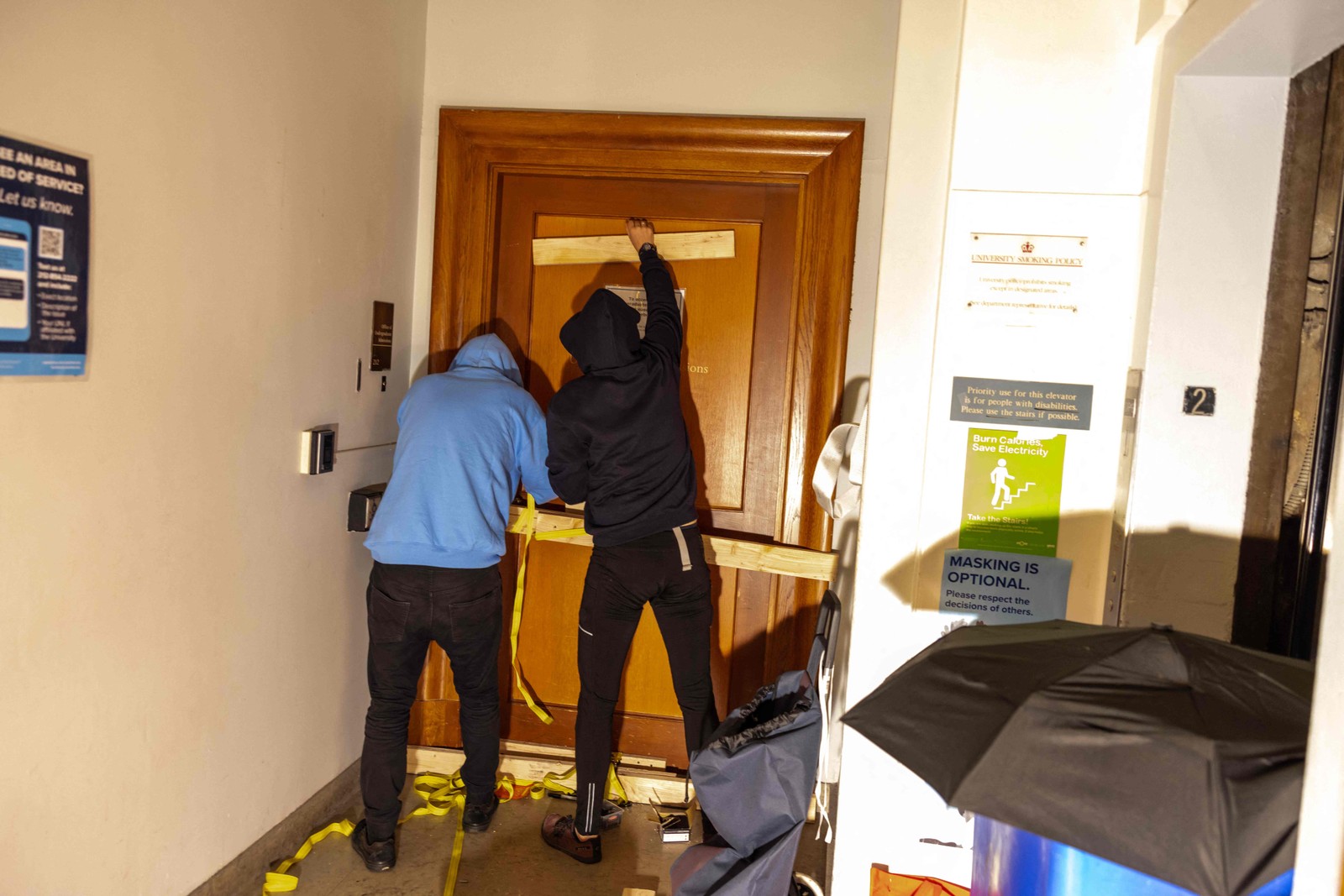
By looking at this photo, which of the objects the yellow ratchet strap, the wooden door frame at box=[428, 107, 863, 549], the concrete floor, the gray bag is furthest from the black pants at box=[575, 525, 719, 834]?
the gray bag

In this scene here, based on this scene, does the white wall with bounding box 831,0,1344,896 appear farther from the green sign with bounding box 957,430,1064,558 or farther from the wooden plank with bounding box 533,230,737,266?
the wooden plank with bounding box 533,230,737,266

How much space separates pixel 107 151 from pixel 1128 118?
2217 mm

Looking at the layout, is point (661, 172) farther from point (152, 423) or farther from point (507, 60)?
point (152, 423)

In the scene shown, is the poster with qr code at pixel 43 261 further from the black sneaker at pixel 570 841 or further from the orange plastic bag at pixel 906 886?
the orange plastic bag at pixel 906 886

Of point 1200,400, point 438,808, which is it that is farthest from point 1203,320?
point 438,808

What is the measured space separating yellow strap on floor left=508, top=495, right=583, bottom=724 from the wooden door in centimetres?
15

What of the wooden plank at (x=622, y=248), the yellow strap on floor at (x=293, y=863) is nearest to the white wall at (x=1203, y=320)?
the wooden plank at (x=622, y=248)

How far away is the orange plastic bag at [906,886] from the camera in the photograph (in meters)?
2.26

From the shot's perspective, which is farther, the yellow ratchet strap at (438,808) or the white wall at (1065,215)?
the yellow ratchet strap at (438,808)

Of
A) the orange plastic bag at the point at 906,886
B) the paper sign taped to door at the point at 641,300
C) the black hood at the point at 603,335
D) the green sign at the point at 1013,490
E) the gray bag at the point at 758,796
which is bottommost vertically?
the orange plastic bag at the point at 906,886

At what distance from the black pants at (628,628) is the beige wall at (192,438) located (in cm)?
88

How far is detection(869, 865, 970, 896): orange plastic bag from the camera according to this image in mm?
2264

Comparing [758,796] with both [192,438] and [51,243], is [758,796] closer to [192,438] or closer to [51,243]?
[192,438]

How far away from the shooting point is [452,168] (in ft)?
11.1
